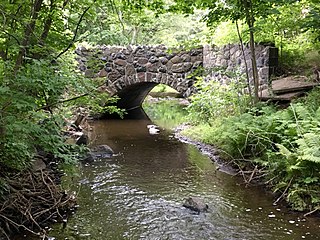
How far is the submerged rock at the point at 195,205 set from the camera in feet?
15.9

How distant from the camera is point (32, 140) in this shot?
4.26 metres

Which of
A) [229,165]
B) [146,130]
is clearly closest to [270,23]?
[229,165]

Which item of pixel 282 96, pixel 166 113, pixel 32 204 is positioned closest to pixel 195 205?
pixel 32 204

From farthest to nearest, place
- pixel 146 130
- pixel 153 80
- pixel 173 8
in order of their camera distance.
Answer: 1. pixel 153 80
2. pixel 146 130
3. pixel 173 8

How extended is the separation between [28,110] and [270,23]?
Answer: 6.31m

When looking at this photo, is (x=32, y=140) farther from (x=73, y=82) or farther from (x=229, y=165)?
(x=229, y=165)

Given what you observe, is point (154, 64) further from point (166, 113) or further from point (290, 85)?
point (290, 85)

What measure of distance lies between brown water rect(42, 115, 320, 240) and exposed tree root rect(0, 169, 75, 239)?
19cm

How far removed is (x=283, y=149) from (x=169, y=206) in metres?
1.72

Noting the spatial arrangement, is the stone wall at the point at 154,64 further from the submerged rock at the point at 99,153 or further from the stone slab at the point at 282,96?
the submerged rock at the point at 99,153

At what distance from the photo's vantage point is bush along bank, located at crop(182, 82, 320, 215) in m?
4.96

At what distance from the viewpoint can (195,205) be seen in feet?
16.1

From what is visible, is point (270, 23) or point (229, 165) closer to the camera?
point (229, 165)

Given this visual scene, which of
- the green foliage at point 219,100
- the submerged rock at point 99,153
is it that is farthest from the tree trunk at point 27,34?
the green foliage at point 219,100
